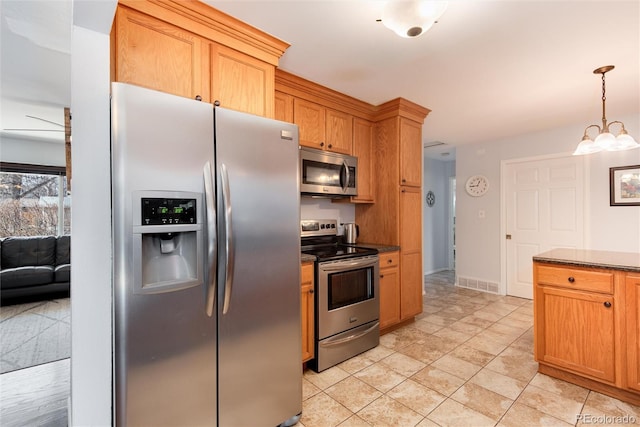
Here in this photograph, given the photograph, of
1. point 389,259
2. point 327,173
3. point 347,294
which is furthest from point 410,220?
point 347,294

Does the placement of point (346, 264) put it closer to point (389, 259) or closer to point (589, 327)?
point (389, 259)

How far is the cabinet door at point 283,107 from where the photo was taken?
98.2 inches

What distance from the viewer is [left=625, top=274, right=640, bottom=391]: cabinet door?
1845 millimetres

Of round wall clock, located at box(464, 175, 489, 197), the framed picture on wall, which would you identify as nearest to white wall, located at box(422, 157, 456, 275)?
round wall clock, located at box(464, 175, 489, 197)

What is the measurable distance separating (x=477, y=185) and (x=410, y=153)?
2.20 meters

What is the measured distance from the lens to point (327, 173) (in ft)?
9.18

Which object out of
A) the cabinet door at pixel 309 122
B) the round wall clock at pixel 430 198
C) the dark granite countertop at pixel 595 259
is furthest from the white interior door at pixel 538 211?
the cabinet door at pixel 309 122

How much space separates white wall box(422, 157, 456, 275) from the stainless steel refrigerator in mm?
4590

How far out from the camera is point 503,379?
2.20 metres

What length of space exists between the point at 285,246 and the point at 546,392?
82.2 inches

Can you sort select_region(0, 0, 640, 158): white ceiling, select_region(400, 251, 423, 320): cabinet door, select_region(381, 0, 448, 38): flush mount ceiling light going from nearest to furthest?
select_region(381, 0, 448, 38): flush mount ceiling light → select_region(0, 0, 640, 158): white ceiling → select_region(400, 251, 423, 320): cabinet door

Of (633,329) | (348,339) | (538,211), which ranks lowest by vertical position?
(348,339)

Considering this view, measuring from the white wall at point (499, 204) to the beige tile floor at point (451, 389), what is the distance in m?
1.71

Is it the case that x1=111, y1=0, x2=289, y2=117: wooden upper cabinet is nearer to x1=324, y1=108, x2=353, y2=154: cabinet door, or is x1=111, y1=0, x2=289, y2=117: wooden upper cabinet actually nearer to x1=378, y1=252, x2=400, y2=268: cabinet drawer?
x1=324, y1=108, x2=353, y2=154: cabinet door
